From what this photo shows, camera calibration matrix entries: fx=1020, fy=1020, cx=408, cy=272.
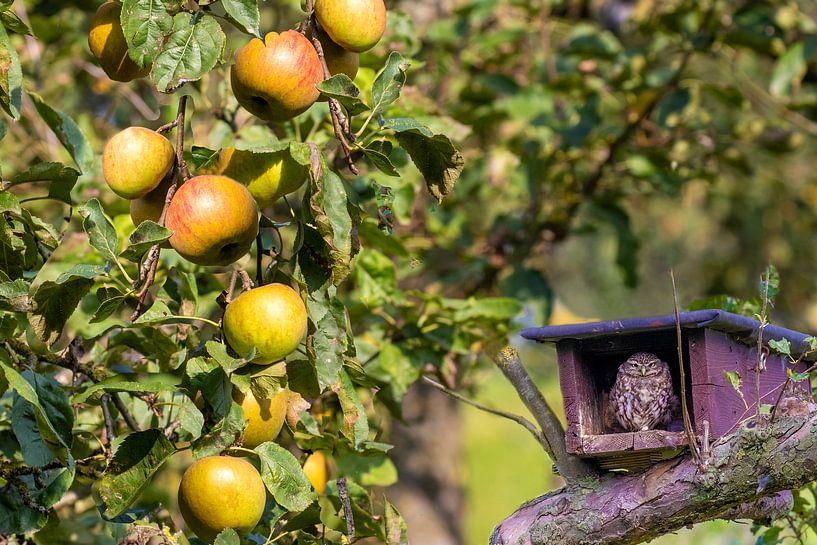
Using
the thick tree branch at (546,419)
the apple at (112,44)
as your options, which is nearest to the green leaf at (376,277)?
the thick tree branch at (546,419)

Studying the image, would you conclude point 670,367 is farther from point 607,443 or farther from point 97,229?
point 97,229

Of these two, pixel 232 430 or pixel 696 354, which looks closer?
pixel 232 430

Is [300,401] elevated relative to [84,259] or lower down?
elevated

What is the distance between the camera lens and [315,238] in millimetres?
1472

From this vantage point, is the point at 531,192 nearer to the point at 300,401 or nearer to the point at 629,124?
the point at 629,124

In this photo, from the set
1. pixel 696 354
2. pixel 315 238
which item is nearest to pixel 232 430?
pixel 315 238

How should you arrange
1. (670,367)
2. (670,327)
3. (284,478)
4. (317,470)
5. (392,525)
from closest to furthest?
(284,478)
(670,327)
(392,525)
(670,367)
(317,470)

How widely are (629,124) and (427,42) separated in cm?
83

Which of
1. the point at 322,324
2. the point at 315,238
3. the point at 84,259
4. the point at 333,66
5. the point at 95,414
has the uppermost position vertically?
the point at 333,66

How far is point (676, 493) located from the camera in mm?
1556

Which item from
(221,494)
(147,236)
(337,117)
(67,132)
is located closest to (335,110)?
(337,117)

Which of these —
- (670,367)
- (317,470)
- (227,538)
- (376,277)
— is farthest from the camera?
(376,277)

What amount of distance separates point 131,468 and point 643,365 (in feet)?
2.85

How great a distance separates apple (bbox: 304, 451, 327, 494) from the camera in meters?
2.06
